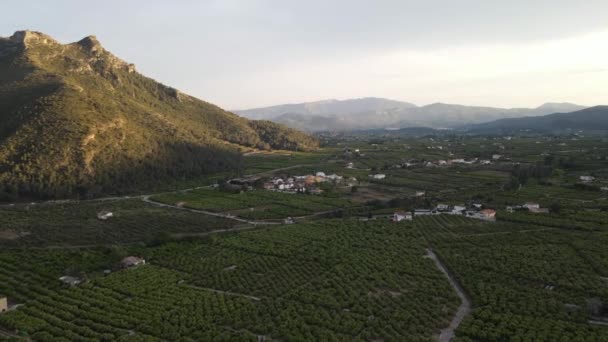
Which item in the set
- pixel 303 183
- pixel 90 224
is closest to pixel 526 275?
pixel 90 224

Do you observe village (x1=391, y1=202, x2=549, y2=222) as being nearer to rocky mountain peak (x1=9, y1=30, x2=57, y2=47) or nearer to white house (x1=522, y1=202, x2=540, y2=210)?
white house (x1=522, y1=202, x2=540, y2=210)

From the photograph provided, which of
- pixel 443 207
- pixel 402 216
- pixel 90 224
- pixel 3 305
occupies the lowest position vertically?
pixel 402 216

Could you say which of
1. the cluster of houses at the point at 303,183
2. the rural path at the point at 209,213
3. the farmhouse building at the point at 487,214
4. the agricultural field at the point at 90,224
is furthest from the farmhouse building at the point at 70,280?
the cluster of houses at the point at 303,183

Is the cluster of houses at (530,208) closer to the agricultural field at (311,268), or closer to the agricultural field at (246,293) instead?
the agricultural field at (311,268)

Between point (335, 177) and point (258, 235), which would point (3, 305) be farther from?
point (335, 177)

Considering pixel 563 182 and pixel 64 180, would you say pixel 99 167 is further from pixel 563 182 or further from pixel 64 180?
pixel 563 182

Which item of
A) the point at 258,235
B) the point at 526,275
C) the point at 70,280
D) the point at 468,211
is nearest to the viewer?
the point at 526,275

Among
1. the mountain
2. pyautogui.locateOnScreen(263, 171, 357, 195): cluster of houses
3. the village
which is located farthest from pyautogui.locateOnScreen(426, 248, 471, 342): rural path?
the mountain
